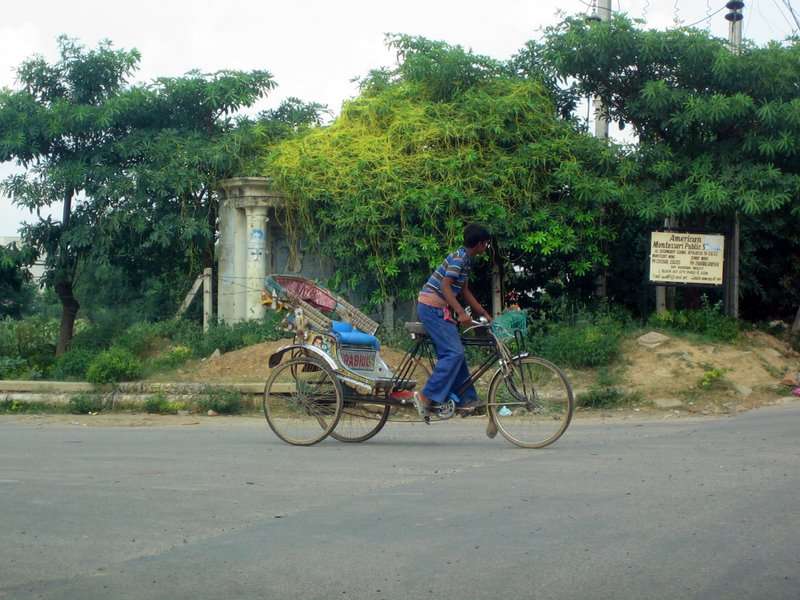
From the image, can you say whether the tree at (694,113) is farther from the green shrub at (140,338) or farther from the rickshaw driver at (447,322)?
the green shrub at (140,338)

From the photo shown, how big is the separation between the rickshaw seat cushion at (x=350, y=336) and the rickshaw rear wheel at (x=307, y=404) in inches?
12.8

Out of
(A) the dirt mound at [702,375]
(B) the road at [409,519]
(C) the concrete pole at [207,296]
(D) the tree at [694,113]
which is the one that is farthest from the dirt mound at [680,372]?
(B) the road at [409,519]

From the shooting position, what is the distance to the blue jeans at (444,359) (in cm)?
846

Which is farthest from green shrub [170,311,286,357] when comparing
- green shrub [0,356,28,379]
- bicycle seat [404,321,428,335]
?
bicycle seat [404,321,428,335]

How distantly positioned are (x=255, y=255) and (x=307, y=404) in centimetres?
708

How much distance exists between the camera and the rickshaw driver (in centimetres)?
845

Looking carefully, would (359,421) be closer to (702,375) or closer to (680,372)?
(680,372)

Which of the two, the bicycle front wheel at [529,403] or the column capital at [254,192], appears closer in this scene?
the bicycle front wheel at [529,403]

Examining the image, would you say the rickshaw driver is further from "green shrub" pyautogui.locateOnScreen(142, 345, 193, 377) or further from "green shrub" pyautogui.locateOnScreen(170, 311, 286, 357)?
"green shrub" pyautogui.locateOnScreen(142, 345, 193, 377)

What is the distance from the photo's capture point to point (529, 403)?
8.41 m

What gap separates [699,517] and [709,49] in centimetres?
987

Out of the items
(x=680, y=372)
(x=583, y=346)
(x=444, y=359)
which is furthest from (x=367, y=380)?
(x=680, y=372)

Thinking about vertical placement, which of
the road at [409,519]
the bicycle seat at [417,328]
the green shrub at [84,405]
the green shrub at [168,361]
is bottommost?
the green shrub at [84,405]

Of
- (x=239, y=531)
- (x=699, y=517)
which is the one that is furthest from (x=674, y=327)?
(x=239, y=531)
